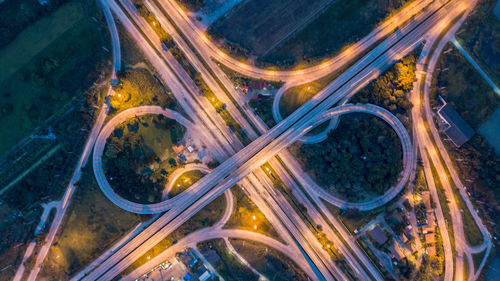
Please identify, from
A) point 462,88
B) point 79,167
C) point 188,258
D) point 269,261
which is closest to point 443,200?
point 462,88

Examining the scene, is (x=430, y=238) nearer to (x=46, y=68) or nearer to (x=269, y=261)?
(x=269, y=261)

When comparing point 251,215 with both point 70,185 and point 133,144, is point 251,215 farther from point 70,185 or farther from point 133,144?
point 70,185

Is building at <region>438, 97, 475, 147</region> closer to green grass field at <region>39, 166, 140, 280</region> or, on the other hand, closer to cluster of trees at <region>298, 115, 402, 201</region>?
cluster of trees at <region>298, 115, 402, 201</region>

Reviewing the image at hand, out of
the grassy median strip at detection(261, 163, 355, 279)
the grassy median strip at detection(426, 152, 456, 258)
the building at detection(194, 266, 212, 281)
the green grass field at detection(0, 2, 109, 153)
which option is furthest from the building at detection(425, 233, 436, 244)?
the green grass field at detection(0, 2, 109, 153)

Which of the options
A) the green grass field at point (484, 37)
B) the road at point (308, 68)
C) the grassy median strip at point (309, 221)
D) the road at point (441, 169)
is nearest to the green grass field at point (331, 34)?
the road at point (308, 68)

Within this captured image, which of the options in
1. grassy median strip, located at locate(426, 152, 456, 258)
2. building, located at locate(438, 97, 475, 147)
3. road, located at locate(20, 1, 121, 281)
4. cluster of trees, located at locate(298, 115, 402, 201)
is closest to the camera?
road, located at locate(20, 1, 121, 281)

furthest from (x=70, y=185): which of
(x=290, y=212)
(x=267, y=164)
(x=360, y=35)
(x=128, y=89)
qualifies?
(x=360, y=35)
